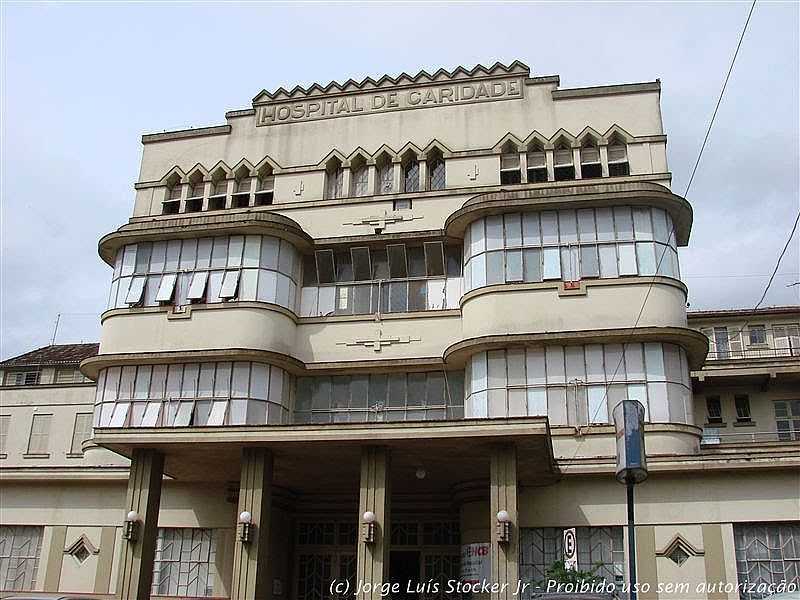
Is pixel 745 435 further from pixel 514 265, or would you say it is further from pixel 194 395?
pixel 194 395

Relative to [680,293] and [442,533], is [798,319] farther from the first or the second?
[442,533]

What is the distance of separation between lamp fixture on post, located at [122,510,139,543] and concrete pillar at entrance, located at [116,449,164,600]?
0.17 ft

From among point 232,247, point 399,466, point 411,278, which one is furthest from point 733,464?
point 232,247

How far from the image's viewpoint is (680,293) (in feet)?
81.9

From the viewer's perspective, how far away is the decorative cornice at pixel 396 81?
30.3m

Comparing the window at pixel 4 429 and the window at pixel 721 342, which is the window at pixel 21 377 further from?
the window at pixel 721 342

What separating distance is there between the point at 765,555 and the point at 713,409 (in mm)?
12077

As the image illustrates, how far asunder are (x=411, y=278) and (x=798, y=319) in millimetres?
18617

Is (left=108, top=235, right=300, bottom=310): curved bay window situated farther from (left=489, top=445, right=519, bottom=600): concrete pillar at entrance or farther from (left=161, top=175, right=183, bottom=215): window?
(left=489, top=445, right=519, bottom=600): concrete pillar at entrance

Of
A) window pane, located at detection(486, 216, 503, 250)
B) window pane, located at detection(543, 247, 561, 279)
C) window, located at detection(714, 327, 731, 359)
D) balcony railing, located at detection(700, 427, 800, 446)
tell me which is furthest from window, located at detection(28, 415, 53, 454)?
window, located at detection(714, 327, 731, 359)

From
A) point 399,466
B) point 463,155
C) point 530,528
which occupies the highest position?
point 463,155

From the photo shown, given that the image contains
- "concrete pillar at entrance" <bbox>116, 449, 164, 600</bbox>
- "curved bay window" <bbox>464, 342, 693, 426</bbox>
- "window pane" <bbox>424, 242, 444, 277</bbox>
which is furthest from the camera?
"window pane" <bbox>424, 242, 444, 277</bbox>

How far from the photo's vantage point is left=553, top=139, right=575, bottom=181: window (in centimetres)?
2861

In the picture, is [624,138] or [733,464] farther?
[624,138]
